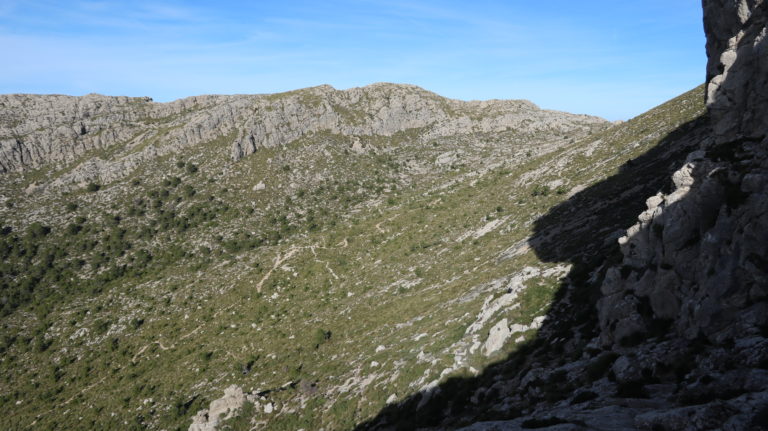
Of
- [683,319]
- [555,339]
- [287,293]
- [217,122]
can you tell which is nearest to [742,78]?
[683,319]

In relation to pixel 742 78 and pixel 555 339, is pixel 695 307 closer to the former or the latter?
pixel 555 339

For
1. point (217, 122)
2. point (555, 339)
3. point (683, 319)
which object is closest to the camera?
point (683, 319)

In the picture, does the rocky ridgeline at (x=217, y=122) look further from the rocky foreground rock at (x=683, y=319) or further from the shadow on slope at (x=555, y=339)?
the rocky foreground rock at (x=683, y=319)

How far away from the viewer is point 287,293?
53031 millimetres

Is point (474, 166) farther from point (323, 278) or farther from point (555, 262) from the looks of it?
point (555, 262)

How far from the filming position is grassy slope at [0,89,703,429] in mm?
32219

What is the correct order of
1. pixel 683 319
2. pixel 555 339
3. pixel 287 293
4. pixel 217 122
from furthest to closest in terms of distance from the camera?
pixel 217 122, pixel 287 293, pixel 555 339, pixel 683 319

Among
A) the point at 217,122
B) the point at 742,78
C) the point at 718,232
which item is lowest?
the point at 718,232

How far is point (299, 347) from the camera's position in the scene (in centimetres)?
3997

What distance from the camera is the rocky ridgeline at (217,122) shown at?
311 ft

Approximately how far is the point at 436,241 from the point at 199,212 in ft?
168

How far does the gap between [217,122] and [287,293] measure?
6930 centimetres

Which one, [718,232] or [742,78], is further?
[742,78]

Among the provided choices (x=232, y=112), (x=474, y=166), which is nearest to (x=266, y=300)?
(x=474, y=166)
